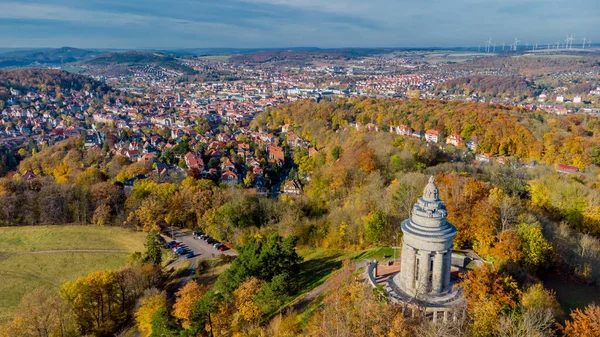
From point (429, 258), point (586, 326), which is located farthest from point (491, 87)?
point (586, 326)

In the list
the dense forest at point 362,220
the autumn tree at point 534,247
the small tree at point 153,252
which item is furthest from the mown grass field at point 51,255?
the autumn tree at point 534,247

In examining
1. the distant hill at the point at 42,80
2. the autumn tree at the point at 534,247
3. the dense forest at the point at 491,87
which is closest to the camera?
the autumn tree at the point at 534,247

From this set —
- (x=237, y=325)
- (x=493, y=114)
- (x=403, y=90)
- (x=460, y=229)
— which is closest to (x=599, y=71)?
(x=403, y=90)

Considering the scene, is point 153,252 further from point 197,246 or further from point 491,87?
point 491,87

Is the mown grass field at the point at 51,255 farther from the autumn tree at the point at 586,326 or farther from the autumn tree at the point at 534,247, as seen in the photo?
the autumn tree at the point at 586,326

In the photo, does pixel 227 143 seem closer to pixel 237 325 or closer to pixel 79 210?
pixel 79 210

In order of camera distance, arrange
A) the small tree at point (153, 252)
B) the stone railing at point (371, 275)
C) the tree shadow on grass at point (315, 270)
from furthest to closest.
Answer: the small tree at point (153, 252) < the tree shadow on grass at point (315, 270) < the stone railing at point (371, 275)
